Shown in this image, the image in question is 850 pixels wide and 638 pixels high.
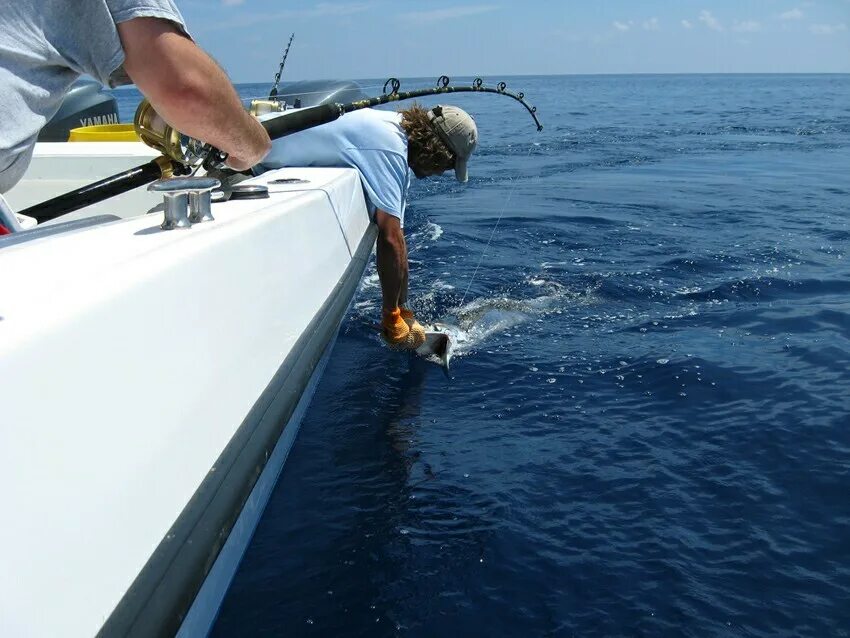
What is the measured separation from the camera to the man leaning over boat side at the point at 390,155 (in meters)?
3.66

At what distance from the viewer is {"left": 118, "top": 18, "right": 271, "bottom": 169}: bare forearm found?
1.35 metres

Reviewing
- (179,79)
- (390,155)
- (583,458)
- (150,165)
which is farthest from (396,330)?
(179,79)

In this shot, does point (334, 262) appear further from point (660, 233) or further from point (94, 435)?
point (660, 233)

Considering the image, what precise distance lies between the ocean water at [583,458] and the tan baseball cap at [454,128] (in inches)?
43.1

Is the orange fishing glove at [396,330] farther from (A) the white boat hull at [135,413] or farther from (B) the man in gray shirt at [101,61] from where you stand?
(B) the man in gray shirt at [101,61]

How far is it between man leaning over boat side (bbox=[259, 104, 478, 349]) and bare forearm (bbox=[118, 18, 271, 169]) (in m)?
2.09

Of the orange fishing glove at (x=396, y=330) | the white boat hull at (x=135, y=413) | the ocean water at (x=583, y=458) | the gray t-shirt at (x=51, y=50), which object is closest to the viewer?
the white boat hull at (x=135, y=413)

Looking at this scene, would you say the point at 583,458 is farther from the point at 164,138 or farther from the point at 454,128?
the point at 164,138

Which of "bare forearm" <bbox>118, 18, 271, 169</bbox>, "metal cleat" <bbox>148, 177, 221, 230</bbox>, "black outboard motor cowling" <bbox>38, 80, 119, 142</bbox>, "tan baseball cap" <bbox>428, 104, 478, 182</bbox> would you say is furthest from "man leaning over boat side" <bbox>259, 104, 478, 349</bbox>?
"black outboard motor cowling" <bbox>38, 80, 119, 142</bbox>

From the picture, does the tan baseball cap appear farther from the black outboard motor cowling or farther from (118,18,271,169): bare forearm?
the black outboard motor cowling

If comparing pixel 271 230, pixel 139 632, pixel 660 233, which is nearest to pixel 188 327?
pixel 139 632

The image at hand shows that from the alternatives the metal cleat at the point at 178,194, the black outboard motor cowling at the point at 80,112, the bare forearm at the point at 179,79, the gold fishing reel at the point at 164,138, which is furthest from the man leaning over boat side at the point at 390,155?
the black outboard motor cowling at the point at 80,112

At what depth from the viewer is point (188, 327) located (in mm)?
1511

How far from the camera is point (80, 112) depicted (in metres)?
5.69
